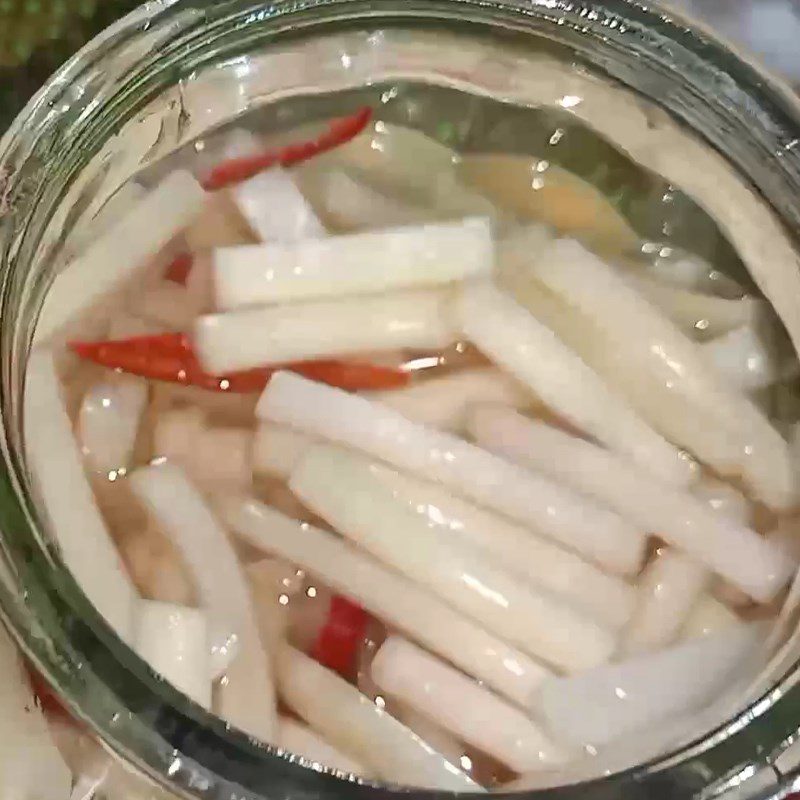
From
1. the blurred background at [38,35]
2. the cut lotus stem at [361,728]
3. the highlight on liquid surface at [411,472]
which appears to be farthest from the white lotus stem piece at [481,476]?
the blurred background at [38,35]

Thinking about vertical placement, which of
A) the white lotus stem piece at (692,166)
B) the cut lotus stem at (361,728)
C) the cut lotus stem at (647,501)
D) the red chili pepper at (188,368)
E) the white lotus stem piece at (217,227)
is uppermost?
the white lotus stem piece at (692,166)

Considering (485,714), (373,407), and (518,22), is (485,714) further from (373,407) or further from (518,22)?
(518,22)

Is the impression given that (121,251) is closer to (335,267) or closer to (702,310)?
(335,267)

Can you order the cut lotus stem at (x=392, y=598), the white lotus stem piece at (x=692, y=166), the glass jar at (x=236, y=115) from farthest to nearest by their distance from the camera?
the white lotus stem piece at (x=692, y=166)
the cut lotus stem at (x=392, y=598)
the glass jar at (x=236, y=115)

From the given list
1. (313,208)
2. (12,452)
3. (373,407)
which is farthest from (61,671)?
(313,208)

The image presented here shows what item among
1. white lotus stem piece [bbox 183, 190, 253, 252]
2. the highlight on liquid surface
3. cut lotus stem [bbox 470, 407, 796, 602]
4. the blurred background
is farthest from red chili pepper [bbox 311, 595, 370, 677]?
the blurred background

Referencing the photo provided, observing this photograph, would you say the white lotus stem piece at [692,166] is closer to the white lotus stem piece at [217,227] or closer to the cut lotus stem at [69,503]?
the white lotus stem piece at [217,227]

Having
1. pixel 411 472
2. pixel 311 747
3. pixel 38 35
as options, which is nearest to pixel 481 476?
pixel 411 472
